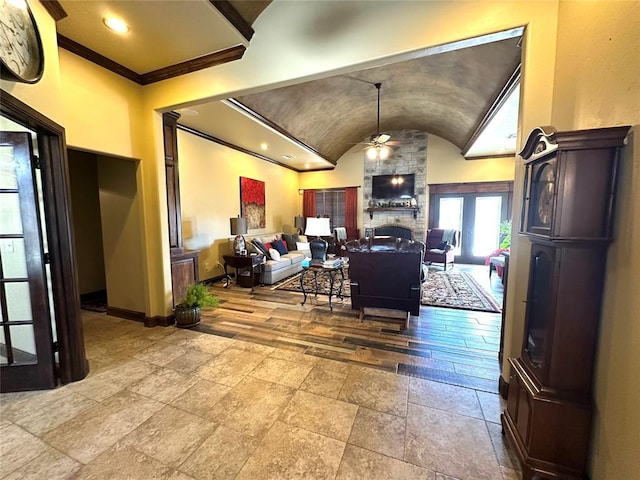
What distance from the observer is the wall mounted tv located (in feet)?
25.7

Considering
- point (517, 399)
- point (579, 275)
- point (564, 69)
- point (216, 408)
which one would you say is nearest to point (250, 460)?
point (216, 408)

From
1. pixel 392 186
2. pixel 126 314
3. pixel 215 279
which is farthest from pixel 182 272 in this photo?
pixel 392 186

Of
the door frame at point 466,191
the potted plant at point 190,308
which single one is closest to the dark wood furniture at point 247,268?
the potted plant at point 190,308

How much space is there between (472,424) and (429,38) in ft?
9.14

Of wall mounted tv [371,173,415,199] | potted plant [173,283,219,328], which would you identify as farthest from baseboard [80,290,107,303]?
wall mounted tv [371,173,415,199]

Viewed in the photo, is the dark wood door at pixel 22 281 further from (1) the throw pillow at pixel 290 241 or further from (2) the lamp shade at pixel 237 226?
(1) the throw pillow at pixel 290 241

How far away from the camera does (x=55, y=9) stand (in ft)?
6.45

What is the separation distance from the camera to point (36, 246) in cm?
201

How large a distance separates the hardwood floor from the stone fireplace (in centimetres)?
398

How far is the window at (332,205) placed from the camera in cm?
866

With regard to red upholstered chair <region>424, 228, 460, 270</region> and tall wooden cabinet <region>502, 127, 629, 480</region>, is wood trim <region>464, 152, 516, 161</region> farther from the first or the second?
tall wooden cabinet <region>502, 127, 629, 480</region>

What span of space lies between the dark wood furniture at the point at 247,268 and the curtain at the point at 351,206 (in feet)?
13.7

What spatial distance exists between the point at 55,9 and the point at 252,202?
15.1ft

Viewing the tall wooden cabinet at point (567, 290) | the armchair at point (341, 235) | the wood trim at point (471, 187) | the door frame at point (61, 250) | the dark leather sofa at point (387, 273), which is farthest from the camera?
the armchair at point (341, 235)
